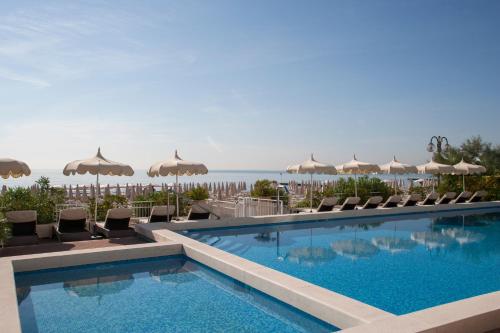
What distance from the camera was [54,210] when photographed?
467 inches

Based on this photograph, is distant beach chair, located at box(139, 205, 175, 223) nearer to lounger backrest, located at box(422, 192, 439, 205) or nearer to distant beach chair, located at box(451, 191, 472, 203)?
lounger backrest, located at box(422, 192, 439, 205)

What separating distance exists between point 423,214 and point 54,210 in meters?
13.6

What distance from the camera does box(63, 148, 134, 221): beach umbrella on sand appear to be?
10.4 meters

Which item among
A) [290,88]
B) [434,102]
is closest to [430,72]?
[434,102]

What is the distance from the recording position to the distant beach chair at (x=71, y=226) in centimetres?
976

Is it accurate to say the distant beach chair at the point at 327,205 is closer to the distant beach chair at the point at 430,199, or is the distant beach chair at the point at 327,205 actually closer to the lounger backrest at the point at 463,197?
the distant beach chair at the point at 430,199

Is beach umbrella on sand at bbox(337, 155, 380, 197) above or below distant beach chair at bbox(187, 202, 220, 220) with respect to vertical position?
above

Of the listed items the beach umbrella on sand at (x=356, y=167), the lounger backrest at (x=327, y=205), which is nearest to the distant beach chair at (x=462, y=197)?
the beach umbrella on sand at (x=356, y=167)

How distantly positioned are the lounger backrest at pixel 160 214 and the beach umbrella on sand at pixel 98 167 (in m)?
1.35

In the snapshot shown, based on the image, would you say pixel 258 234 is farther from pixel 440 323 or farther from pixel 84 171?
pixel 440 323

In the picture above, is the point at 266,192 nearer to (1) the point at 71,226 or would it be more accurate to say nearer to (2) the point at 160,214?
(2) the point at 160,214

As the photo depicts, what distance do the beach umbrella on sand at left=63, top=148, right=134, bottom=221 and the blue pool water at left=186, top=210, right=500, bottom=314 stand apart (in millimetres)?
2697

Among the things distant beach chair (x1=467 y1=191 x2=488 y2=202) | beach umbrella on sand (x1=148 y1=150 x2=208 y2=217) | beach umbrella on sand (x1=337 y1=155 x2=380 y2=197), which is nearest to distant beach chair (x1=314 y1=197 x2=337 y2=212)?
beach umbrella on sand (x1=337 y1=155 x2=380 y2=197)

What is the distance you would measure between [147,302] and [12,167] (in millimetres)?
5753
